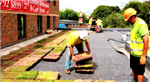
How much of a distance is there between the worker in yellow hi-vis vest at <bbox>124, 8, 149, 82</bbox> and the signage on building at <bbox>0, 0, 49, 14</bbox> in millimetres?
7701

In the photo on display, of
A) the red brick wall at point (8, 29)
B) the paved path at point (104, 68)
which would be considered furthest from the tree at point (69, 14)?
the paved path at point (104, 68)

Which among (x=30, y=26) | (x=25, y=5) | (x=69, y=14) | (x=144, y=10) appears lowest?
(x=30, y=26)

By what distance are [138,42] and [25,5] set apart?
10.4 meters

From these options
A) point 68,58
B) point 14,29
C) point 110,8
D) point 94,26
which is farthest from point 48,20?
point 110,8

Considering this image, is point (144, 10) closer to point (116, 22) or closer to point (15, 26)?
point (116, 22)

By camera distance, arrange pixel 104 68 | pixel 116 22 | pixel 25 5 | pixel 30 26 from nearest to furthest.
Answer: pixel 104 68 → pixel 25 5 → pixel 30 26 → pixel 116 22

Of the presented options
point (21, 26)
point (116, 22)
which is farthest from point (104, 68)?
point (116, 22)

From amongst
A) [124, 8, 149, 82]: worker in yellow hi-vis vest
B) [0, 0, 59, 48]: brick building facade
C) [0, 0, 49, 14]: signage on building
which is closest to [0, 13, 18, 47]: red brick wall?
[0, 0, 59, 48]: brick building facade

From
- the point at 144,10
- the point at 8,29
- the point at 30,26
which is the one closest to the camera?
the point at 8,29

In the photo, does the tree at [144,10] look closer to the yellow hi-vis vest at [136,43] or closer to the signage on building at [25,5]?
the signage on building at [25,5]

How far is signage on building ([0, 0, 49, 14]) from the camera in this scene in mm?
9352

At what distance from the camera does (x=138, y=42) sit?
3.50 m

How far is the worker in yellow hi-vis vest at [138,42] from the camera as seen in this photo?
3.34 m

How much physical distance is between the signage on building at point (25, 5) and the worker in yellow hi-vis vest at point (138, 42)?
7701 mm
